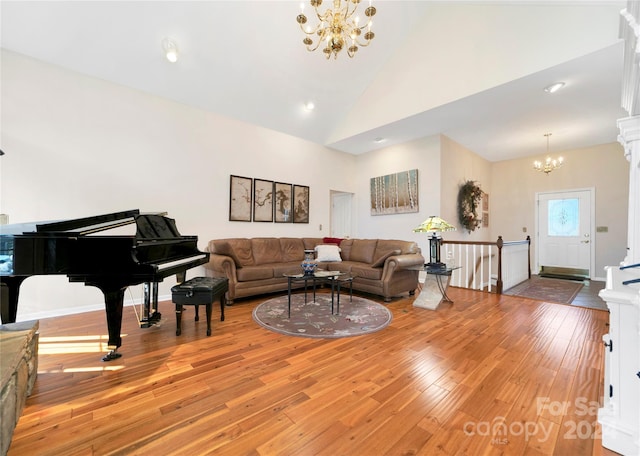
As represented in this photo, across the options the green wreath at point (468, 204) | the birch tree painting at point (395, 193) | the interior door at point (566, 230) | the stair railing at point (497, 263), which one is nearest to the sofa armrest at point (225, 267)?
the stair railing at point (497, 263)

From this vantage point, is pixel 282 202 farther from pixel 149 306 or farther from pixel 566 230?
pixel 566 230

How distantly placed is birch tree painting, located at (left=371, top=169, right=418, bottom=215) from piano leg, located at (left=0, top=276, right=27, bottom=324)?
541cm

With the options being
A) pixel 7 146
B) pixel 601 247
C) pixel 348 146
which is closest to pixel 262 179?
pixel 348 146

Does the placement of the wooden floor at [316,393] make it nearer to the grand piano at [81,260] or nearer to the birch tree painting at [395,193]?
the grand piano at [81,260]

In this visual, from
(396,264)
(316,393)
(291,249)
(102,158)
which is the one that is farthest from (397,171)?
(102,158)

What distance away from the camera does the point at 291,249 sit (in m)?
4.84

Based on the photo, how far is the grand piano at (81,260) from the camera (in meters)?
1.73

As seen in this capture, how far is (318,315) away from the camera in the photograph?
3.02 metres

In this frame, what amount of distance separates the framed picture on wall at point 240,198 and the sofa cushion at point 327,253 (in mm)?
1450

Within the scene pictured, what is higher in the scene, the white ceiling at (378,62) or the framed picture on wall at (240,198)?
the white ceiling at (378,62)

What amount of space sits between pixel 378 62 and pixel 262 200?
3.27 metres

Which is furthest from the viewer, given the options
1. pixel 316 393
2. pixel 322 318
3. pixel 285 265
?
pixel 285 265

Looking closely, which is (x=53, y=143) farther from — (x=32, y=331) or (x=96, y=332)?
(x=32, y=331)

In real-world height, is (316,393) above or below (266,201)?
below
